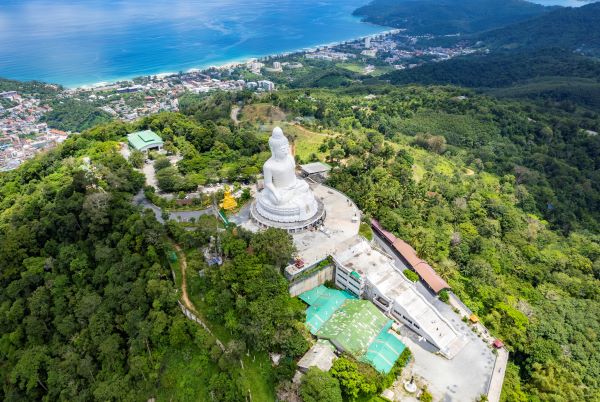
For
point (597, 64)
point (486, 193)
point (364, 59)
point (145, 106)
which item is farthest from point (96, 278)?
point (364, 59)

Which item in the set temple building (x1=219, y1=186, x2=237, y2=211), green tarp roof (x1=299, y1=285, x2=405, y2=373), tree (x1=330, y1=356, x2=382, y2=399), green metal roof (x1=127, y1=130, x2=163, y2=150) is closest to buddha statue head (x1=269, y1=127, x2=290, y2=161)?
temple building (x1=219, y1=186, x2=237, y2=211)

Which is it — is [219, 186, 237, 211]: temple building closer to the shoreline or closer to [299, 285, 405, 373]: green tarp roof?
[299, 285, 405, 373]: green tarp roof

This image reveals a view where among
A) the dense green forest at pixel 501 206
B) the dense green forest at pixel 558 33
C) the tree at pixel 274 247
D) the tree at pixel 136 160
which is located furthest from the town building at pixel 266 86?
the dense green forest at pixel 558 33

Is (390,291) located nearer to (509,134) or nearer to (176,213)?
(176,213)

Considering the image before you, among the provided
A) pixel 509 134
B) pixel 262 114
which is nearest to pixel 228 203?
pixel 262 114

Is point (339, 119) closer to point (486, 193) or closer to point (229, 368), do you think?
point (486, 193)

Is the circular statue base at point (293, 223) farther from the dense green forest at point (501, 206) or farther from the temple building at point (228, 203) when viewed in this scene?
the dense green forest at point (501, 206)
